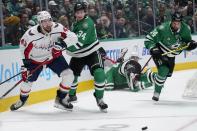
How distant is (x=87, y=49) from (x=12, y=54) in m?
1.11

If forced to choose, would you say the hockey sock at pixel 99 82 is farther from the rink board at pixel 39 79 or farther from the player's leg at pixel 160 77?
the rink board at pixel 39 79

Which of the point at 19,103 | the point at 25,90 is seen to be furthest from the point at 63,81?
the point at 19,103

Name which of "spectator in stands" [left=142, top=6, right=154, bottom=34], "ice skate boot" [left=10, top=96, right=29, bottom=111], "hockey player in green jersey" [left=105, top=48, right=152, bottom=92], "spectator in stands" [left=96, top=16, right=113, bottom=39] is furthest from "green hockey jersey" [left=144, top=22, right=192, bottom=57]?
"spectator in stands" [left=142, top=6, right=154, bottom=34]

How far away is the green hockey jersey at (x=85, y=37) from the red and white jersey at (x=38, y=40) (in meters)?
0.19

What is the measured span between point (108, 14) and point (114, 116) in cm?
482

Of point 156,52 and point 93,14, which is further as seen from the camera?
point 93,14

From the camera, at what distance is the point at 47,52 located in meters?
6.27

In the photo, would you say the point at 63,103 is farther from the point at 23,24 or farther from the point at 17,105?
the point at 23,24

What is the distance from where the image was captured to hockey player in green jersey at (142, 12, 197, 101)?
661 centimetres

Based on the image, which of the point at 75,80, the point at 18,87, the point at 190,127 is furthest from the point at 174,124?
the point at 18,87

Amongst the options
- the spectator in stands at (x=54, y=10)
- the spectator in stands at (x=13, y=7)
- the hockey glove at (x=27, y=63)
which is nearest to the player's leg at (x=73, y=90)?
the hockey glove at (x=27, y=63)

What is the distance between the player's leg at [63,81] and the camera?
6.12m

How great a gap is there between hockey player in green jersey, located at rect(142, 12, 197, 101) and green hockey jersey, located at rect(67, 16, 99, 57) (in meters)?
0.82

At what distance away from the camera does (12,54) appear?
266 inches
